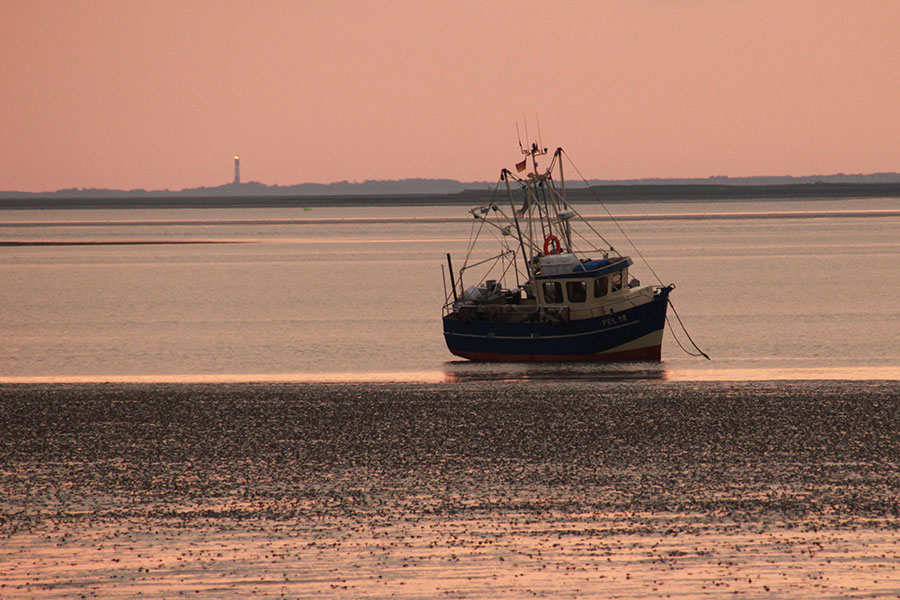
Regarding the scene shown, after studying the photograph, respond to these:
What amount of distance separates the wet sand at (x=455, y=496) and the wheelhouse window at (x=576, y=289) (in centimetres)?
1029

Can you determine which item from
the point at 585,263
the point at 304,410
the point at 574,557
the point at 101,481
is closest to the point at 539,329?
the point at 585,263

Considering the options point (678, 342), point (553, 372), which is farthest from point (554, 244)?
point (678, 342)

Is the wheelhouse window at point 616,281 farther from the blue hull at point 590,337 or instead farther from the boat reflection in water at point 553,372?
the boat reflection in water at point 553,372

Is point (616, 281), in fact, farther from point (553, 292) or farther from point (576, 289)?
point (553, 292)

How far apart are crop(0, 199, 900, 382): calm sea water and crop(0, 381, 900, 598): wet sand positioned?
9.90 meters

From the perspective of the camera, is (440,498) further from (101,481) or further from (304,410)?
(304,410)

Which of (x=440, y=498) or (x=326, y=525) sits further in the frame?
(x=440, y=498)

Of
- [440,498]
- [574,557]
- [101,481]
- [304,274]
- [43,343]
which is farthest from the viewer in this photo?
[304,274]

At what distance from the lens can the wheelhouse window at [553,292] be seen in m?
41.5

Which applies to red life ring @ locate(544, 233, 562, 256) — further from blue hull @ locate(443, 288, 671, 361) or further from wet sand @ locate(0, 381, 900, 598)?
wet sand @ locate(0, 381, 900, 598)

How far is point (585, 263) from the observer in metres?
42.3

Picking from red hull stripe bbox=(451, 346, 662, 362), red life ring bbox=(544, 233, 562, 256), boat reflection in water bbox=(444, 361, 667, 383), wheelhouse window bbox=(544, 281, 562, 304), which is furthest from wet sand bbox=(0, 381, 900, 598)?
red life ring bbox=(544, 233, 562, 256)

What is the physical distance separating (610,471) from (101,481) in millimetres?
9819

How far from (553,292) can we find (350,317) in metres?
24.9
